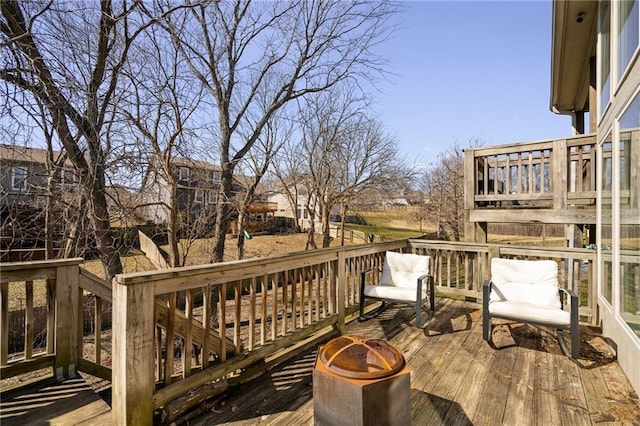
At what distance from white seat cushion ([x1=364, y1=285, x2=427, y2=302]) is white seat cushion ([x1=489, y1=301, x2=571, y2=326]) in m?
0.87

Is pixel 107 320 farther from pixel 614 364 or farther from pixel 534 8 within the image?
pixel 534 8

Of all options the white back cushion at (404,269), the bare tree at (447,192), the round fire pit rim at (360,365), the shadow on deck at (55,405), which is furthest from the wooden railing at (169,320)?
the bare tree at (447,192)

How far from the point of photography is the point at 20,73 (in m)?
3.61

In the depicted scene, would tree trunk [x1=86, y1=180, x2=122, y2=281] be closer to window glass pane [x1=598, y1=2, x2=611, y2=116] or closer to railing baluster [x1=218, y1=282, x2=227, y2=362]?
railing baluster [x1=218, y1=282, x2=227, y2=362]

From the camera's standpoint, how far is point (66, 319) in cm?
277

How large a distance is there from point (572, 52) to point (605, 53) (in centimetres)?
359

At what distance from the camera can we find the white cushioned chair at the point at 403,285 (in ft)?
13.4

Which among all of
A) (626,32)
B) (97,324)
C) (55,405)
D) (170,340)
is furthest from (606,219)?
(55,405)

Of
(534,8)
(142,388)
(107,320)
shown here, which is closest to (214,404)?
(142,388)

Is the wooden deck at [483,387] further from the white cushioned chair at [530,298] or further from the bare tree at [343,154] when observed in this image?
the bare tree at [343,154]

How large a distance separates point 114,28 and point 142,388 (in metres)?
5.02

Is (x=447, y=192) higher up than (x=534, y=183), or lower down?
higher up

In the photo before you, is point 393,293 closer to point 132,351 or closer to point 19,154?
point 132,351

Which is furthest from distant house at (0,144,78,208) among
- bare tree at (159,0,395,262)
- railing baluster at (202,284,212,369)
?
bare tree at (159,0,395,262)
